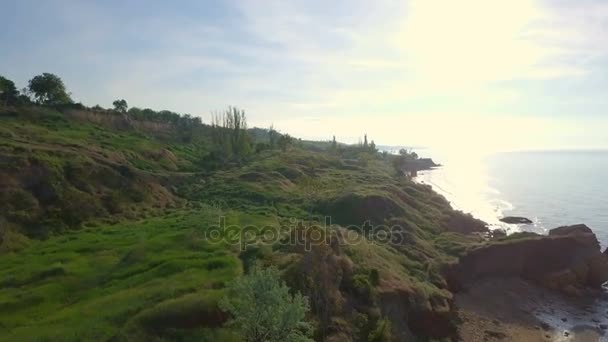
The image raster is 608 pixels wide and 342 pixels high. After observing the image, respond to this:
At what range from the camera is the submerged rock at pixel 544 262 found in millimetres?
69188

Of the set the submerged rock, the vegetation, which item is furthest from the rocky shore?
the vegetation

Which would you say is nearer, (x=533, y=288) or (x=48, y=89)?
(x=533, y=288)

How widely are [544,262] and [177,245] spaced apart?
194 feet

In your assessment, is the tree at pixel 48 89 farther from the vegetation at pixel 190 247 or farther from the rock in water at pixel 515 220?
the rock in water at pixel 515 220

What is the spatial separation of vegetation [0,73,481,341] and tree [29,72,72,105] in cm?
2012

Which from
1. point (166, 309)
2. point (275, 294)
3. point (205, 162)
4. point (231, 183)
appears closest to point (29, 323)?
point (166, 309)

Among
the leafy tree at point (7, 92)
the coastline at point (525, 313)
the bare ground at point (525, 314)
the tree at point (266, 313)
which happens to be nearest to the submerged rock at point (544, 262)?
the coastline at point (525, 313)

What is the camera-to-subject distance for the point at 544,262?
72625mm

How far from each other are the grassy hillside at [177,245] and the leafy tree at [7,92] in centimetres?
1279

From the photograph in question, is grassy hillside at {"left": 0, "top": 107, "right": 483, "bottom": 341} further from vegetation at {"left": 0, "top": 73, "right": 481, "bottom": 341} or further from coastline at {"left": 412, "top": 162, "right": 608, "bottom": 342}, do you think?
coastline at {"left": 412, "top": 162, "right": 608, "bottom": 342}

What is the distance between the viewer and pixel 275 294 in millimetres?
25953

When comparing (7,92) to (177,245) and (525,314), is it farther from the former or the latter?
(525,314)
